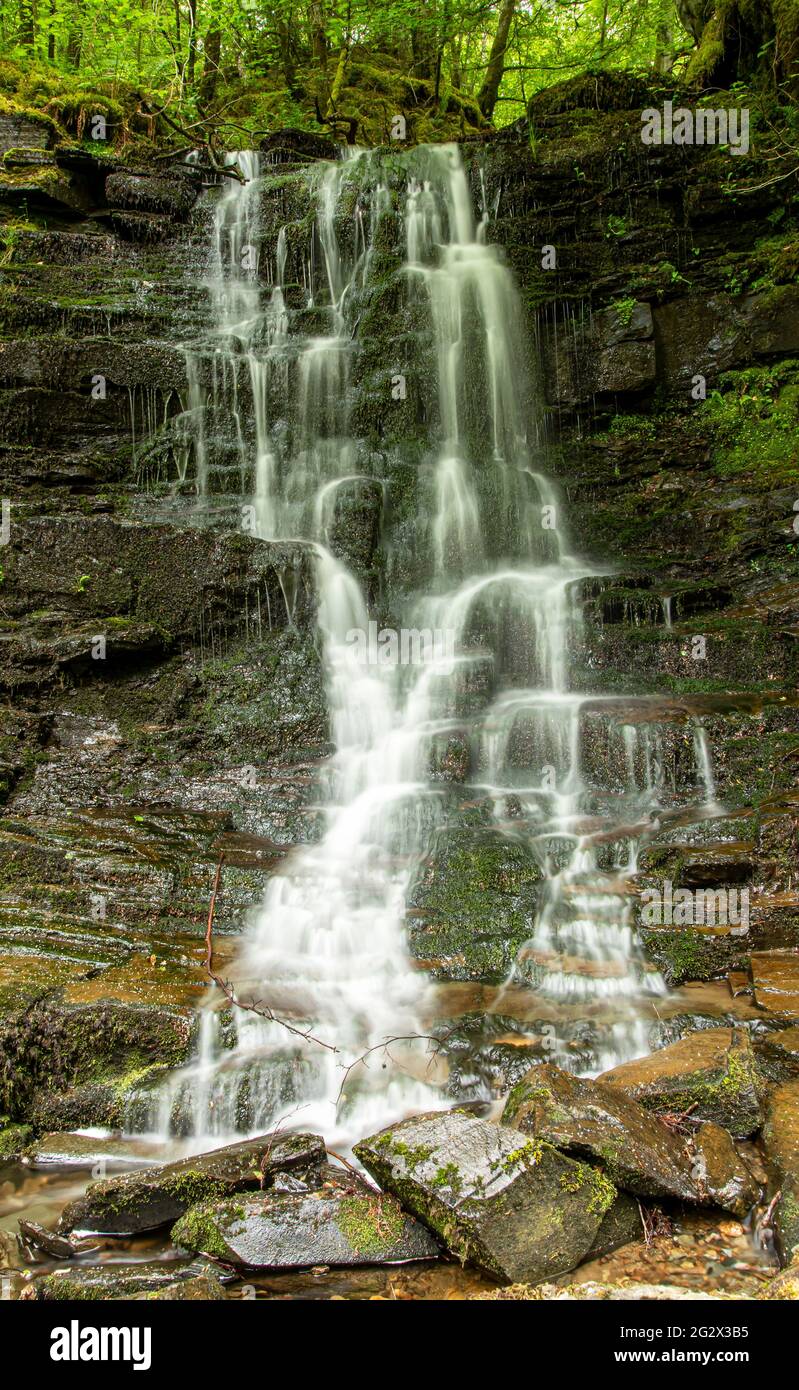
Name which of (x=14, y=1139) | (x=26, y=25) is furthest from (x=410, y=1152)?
(x=26, y=25)

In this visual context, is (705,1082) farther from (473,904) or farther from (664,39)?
(664,39)

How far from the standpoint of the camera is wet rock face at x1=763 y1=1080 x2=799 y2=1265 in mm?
3139

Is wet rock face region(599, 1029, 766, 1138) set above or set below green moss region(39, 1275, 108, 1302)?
above

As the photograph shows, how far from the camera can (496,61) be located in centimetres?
1645

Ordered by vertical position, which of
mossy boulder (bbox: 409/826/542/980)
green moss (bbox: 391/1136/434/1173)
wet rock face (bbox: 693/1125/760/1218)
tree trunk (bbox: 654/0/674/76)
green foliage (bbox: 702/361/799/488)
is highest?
tree trunk (bbox: 654/0/674/76)

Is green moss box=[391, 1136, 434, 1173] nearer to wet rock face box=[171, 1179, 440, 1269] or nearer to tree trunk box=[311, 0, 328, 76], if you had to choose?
wet rock face box=[171, 1179, 440, 1269]

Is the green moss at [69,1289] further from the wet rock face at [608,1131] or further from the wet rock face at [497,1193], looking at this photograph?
the wet rock face at [608,1131]

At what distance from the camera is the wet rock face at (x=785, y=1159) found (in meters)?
3.14

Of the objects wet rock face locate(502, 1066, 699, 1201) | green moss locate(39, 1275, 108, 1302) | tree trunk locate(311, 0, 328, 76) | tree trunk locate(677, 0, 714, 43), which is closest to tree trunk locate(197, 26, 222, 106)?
tree trunk locate(311, 0, 328, 76)

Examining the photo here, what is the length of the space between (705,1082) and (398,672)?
586 cm

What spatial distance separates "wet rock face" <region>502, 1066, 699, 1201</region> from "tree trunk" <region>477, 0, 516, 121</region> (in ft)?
60.4

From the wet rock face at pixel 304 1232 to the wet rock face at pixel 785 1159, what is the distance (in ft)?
4.32

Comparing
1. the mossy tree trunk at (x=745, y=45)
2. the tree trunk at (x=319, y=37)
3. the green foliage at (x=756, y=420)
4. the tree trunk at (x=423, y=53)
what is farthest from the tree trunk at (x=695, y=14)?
the tree trunk at (x=319, y=37)
